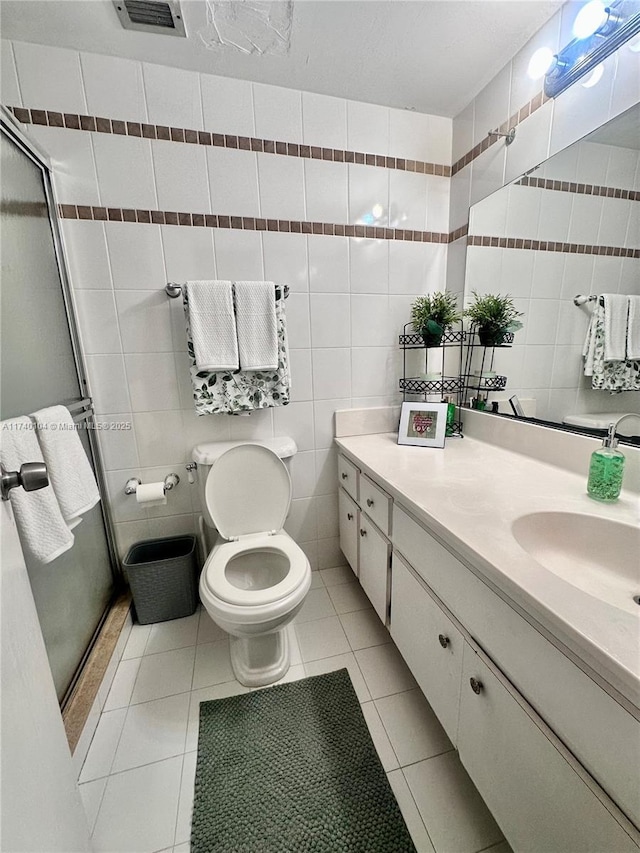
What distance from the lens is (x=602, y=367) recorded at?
40.8 inches

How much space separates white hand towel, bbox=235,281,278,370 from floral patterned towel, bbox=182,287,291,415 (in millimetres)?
46

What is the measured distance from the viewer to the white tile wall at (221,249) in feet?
4.12

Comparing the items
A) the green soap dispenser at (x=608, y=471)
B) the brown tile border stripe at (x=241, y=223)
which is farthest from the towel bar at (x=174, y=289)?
the green soap dispenser at (x=608, y=471)

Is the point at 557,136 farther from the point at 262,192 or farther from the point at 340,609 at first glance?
the point at 340,609

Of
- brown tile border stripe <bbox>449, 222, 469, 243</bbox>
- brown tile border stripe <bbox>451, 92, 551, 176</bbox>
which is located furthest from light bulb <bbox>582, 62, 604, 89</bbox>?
brown tile border stripe <bbox>449, 222, 469, 243</bbox>

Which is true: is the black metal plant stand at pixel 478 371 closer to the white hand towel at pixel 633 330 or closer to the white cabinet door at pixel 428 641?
the white hand towel at pixel 633 330

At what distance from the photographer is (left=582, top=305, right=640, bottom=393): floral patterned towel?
97 centimetres

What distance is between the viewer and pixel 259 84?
1342 millimetres

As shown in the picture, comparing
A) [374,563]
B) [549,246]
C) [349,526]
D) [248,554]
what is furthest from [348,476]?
[549,246]

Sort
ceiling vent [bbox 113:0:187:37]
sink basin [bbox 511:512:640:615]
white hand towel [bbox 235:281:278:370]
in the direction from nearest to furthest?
1. sink basin [bbox 511:512:640:615]
2. ceiling vent [bbox 113:0:187:37]
3. white hand towel [bbox 235:281:278:370]

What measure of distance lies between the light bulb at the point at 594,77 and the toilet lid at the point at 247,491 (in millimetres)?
1599

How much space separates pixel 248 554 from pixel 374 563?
1.70 feet

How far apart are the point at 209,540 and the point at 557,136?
6.88 ft

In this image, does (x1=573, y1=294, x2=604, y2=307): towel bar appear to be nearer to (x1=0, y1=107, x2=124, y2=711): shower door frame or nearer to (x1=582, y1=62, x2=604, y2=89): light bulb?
(x1=582, y1=62, x2=604, y2=89): light bulb
